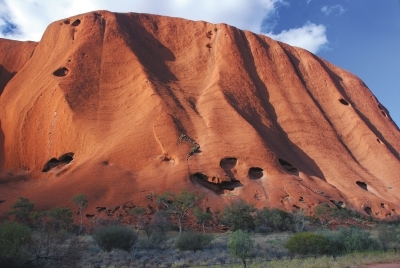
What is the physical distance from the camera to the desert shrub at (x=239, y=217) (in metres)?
30.7

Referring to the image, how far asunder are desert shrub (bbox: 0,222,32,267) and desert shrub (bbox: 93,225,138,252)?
241 inches

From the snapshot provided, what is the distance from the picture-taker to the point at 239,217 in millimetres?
30859

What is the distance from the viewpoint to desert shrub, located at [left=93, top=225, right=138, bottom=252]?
59.9 ft

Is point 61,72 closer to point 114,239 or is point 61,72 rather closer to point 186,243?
point 114,239

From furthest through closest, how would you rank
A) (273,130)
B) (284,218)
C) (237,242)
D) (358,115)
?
(358,115) → (273,130) → (284,218) → (237,242)

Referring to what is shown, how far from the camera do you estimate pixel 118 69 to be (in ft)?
163

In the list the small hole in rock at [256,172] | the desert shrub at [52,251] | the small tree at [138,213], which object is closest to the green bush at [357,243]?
the desert shrub at [52,251]

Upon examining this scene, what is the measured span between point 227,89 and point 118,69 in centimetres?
1267

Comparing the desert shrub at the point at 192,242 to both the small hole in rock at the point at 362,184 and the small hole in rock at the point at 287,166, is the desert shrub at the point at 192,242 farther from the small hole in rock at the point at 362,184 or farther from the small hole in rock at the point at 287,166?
the small hole in rock at the point at 362,184

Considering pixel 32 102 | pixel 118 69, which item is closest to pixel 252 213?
pixel 118 69

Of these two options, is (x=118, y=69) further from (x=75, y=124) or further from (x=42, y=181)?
(x=42, y=181)

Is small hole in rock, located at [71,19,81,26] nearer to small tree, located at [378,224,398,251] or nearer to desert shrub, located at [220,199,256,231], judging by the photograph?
desert shrub, located at [220,199,256,231]

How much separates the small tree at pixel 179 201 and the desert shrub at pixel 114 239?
1183cm

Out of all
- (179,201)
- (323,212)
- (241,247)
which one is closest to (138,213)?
(179,201)
